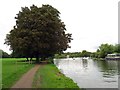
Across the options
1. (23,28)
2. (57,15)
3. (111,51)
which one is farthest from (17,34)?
(111,51)

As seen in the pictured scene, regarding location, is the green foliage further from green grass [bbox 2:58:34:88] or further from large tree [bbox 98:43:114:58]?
green grass [bbox 2:58:34:88]

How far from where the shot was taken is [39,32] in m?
63.0

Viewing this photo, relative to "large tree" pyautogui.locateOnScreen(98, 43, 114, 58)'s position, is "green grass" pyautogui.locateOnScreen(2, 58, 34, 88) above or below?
below

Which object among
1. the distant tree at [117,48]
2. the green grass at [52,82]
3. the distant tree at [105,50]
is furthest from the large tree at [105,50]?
the green grass at [52,82]

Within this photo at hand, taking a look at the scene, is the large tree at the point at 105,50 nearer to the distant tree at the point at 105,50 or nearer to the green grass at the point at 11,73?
the distant tree at the point at 105,50

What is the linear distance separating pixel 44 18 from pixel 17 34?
24.5 feet

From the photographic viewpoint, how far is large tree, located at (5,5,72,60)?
208ft

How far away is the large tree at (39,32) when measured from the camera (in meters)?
63.5

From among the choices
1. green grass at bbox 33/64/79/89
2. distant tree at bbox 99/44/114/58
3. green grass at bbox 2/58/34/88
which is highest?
distant tree at bbox 99/44/114/58

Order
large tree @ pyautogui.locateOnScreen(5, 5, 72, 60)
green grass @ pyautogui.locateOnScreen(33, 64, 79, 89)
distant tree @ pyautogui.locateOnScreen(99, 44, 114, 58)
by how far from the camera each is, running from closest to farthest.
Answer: green grass @ pyautogui.locateOnScreen(33, 64, 79, 89) < large tree @ pyautogui.locateOnScreen(5, 5, 72, 60) < distant tree @ pyautogui.locateOnScreen(99, 44, 114, 58)

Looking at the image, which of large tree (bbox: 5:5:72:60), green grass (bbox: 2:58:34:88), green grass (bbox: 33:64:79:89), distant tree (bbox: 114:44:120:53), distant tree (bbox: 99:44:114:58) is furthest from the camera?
distant tree (bbox: 114:44:120:53)

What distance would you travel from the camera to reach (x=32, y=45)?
64188 millimetres

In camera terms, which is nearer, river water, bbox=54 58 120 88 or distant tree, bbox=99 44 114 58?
river water, bbox=54 58 120 88

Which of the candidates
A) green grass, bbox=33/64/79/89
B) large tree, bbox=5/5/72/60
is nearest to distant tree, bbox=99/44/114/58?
large tree, bbox=5/5/72/60
